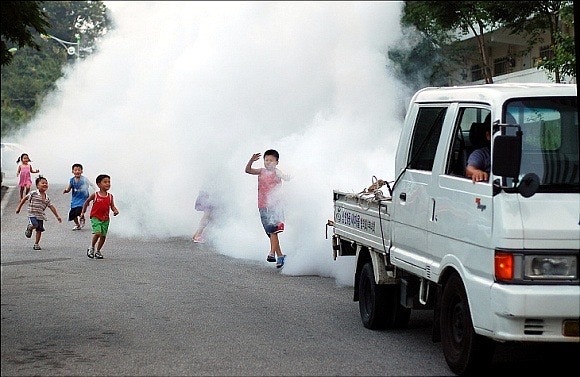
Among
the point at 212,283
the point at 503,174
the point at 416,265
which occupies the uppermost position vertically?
the point at 503,174

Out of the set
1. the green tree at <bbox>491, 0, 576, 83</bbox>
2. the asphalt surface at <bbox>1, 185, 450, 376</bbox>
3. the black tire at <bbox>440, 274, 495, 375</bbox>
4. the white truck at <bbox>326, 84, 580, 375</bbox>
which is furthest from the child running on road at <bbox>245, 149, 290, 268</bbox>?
the black tire at <bbox>440, 274, 495, 375</bbox>

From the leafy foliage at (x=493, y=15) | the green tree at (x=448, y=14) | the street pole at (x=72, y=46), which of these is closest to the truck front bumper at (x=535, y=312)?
the leafy foliage at (x=493, y=15)

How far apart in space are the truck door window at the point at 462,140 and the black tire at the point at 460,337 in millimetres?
794

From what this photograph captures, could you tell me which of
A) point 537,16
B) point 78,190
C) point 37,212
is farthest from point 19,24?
point 537,16

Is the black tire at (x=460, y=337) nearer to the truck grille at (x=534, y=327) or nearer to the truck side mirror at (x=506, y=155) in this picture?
the truck grille at (x=534, y=327)

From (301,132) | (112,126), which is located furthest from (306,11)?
(112,126)

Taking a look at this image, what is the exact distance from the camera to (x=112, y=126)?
3100 centimetres

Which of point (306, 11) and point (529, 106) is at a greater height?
point (306, 11)

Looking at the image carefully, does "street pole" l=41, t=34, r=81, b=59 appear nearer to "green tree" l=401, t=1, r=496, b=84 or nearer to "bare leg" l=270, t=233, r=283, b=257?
"green tree" l=401, t=1, r=496, b=84

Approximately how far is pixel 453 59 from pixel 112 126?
10130 mm

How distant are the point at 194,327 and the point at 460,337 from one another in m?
3.15

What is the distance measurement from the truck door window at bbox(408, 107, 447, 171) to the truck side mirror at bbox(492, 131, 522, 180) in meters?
1.49

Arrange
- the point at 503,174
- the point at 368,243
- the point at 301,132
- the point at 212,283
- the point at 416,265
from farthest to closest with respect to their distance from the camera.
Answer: the point at 301,132, the point at 212,283, the point at 368,243, the point at 416,265, the point at 503,174

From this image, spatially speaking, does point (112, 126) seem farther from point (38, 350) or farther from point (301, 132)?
point (38, 350)
